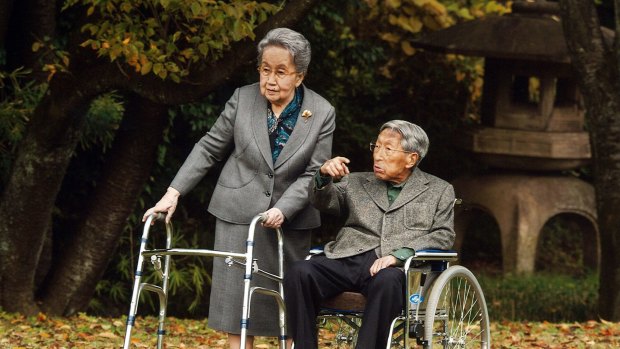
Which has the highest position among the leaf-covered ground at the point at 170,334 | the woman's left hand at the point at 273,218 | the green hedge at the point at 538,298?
the green hedge at the point at 538,298

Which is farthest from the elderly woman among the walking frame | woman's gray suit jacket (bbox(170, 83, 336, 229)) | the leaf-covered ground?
the leaf-covered ground

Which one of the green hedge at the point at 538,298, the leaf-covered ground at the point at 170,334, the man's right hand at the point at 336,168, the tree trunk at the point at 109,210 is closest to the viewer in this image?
the man's right hand at the point at 336,168

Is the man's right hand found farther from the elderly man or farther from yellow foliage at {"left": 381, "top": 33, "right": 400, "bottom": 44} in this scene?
yellow foliage at {"left": 381, "top": 33, "right": 400, "bottom": 44}

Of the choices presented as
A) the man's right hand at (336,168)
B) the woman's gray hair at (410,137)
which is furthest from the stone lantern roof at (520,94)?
the man's right hand at (336,168)

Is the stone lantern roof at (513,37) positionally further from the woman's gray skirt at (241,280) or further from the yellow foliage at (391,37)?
the woman's gray skirt at (241,280)

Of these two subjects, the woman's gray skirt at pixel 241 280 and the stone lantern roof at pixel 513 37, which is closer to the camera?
the woman's gray skirt at pixel 241 280

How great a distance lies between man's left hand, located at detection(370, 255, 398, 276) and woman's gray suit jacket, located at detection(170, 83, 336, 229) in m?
0.40

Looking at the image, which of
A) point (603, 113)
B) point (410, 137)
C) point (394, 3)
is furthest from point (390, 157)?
point (394, 3)

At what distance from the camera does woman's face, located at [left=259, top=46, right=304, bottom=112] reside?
4.99m

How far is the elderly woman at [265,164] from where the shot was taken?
16.5 feet

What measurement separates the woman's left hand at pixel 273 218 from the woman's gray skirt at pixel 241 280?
24cm

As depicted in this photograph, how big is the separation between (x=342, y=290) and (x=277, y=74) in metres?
0.95

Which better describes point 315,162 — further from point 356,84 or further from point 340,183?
point 356,84

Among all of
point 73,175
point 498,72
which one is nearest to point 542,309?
point 498,72
